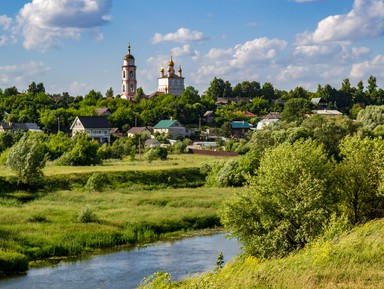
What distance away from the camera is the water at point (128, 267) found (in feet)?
79.8

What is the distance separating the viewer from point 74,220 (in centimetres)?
3384

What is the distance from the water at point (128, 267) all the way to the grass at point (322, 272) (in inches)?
399

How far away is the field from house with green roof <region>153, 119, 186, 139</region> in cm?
4171

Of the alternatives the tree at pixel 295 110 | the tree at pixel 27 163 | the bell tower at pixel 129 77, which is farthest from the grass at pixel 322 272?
the bell tower at pixel 129 77

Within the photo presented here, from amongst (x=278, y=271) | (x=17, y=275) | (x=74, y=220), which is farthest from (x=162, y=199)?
(x=278, y=271)

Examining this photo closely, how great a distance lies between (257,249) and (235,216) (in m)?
1.59

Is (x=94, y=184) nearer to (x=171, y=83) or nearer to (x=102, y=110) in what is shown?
(x=102, y=110)

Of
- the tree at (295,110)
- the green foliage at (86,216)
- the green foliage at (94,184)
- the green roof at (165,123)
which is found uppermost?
the tree at (295,110)

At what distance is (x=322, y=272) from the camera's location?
13.4m

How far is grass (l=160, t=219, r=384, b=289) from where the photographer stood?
42.4ft

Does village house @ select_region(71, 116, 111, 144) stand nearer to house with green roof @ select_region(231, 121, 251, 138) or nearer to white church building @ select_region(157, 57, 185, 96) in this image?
Answer: house with green roof @ select_region(231, 121, 251, 138)

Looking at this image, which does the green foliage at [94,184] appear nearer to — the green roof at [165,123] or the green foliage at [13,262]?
the green foliage at [13,262]

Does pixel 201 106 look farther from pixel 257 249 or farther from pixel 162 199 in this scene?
pixel 257 249

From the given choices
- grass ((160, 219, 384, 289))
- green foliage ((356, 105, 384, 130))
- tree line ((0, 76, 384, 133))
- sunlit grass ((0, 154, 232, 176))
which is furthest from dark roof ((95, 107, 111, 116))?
grass ((160, 219, 384, 289))
